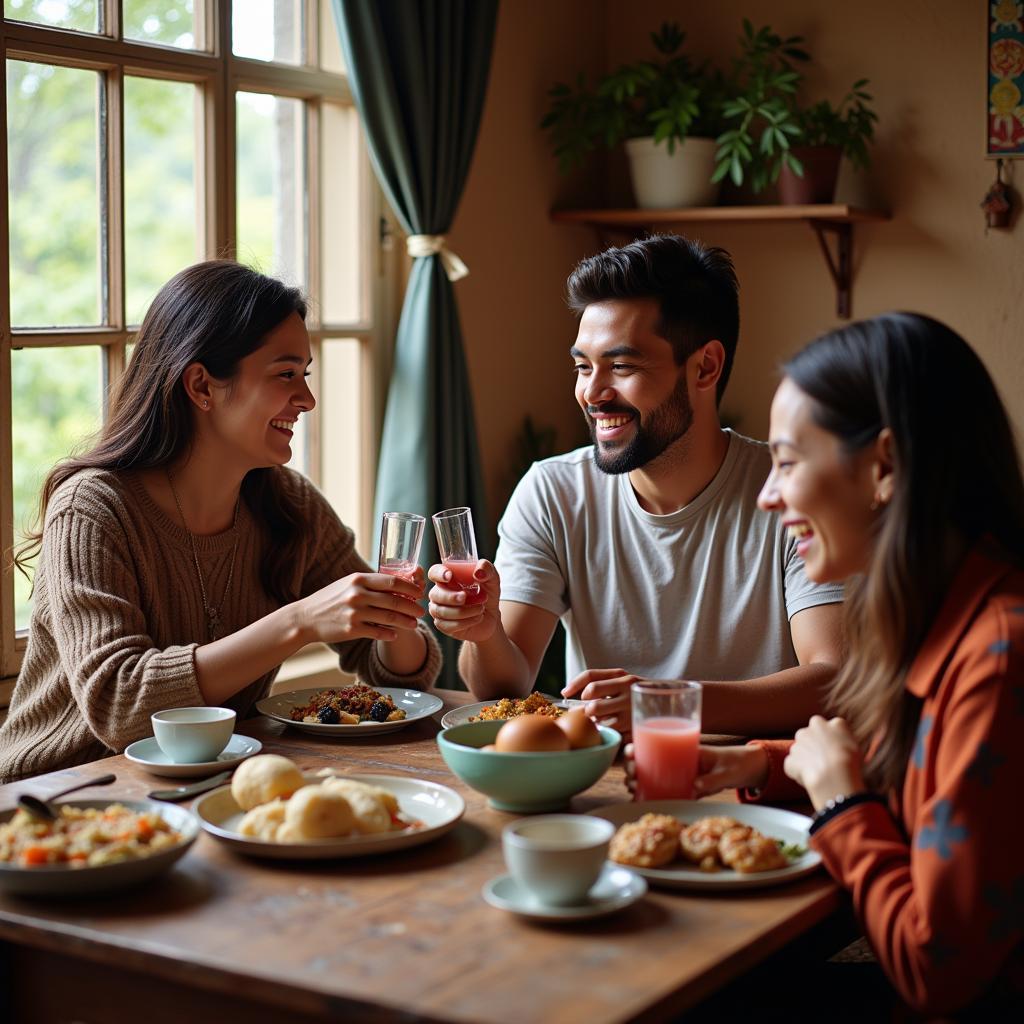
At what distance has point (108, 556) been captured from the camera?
2082mm

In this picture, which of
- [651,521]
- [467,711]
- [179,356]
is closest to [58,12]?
[179,356]

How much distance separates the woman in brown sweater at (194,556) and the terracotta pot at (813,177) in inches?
74.7

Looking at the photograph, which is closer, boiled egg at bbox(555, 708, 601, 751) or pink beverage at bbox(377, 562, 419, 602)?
boiled egg at bbox(555, 708, 601, 751)

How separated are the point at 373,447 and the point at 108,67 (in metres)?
1.19

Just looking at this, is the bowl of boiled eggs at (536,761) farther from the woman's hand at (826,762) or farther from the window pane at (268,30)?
the window pane at (268,30)

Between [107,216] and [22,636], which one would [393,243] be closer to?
[107,216]

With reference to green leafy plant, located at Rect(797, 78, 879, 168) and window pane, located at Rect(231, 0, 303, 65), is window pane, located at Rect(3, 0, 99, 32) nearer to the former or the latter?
window pane, located at Rect(231, 0, 303, 65)

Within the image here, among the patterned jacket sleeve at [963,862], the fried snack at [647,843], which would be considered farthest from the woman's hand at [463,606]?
the patterned jacket sleeve at [963,862]

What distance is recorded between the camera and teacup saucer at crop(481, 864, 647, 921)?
1280 millimetres

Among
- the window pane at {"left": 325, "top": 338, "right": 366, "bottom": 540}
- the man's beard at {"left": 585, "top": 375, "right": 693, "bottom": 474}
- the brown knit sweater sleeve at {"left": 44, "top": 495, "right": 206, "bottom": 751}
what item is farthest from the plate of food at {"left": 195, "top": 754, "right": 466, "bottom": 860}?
the window pane at {"left": 325, "top": 338, "right": 366, "bottom": 540}

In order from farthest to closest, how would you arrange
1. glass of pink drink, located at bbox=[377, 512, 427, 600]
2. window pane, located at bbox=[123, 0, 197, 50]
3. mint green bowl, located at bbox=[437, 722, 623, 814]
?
1. window pane, located at bbox=[123, 0, 197, 50]
2. glass of pink drink, located at bbox=[377, 512, 427, 600]
3. mint green bowl, located at bbox=[437, 722, 623, 814]

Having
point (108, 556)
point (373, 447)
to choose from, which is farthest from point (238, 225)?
point (108, 556)

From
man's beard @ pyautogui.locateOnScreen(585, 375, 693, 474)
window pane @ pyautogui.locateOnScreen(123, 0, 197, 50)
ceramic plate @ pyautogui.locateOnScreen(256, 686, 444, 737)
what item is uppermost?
window pane @ pyautogui.locateOnScreen(123, 0, 197, 50)

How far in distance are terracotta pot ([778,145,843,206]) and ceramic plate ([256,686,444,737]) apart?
2.15 meters
